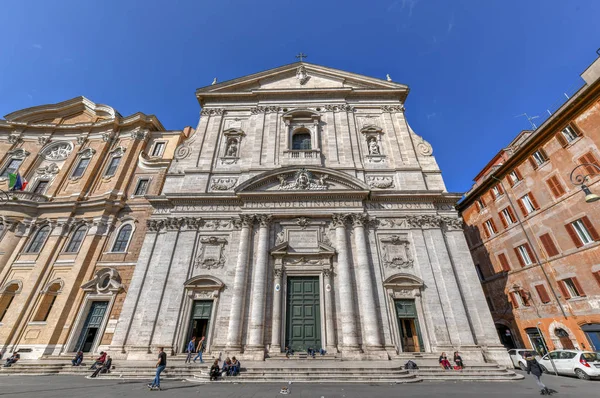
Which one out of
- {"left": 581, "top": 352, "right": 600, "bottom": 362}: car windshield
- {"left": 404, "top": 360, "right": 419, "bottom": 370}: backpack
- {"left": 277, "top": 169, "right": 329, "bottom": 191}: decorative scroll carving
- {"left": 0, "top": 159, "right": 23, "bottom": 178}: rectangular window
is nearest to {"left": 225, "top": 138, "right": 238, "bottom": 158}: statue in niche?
{"left": 277, "top": 169, "right": 329, "bottom": 191}: decorative scroll carving

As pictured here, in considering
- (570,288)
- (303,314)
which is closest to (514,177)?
(570,288)

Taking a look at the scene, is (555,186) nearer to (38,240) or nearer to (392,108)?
(392,108)

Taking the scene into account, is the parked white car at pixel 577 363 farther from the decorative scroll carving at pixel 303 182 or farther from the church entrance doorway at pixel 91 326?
the church entrance doorway at pixel 91 326

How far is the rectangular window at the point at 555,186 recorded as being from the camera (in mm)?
17431

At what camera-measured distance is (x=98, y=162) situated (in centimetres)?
2127

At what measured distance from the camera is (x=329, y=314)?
13906 mm

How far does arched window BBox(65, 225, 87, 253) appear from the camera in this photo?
17781 millimetres

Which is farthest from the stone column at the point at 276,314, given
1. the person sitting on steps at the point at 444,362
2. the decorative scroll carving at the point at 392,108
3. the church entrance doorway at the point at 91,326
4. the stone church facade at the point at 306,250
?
the decorative scroll carving at the point at 392,108

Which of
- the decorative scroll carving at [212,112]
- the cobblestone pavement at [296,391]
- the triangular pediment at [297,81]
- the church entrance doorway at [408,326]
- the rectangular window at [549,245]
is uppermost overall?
the triangular pediment at [297,81]

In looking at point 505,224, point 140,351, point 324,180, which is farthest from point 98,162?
point 505,224

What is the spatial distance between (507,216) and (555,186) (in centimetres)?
446

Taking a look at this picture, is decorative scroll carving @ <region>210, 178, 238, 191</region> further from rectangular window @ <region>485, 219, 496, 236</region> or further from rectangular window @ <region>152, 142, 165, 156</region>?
rectangular window @ <region>485, 219, 496, 236</region>

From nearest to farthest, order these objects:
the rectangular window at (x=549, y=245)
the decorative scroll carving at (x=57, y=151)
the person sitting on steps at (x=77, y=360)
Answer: the person sitting on steps at (x=77, y=360), the rectangular window at (x=549, y=245), the decorative scroll carving at (x=57, y=151)

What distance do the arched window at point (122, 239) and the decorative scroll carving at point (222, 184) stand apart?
6.42 meters
